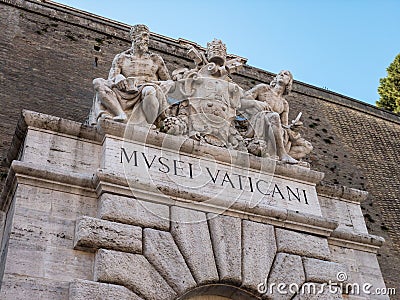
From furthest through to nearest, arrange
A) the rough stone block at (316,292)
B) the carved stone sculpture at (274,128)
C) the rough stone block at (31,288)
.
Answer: the carved stone sculpture at (274,128) → the rough stone block at (316,292) → the rough stone block at (31,288)

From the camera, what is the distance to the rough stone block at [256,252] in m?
6.40

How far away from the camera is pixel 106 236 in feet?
19.6

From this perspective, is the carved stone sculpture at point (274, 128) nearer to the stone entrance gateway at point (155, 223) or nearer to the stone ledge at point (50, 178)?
the stone entrance gateway at point (155, 223)

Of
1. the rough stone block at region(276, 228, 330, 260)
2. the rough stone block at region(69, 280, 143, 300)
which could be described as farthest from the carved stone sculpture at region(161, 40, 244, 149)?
the rough stone block at region(69, 280, 143, 300)

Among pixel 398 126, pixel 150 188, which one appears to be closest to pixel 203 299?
pixel 150 188

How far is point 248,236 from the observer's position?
6.70m

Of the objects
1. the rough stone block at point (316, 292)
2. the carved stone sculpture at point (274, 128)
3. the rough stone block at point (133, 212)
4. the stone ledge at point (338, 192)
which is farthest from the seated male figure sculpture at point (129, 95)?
the rough stone block at point (316, 292)

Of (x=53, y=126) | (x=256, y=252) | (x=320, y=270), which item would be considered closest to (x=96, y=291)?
(x=256, y=252)

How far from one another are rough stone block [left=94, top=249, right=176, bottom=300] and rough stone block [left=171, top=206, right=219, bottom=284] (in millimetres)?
383

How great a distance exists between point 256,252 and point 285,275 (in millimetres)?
387

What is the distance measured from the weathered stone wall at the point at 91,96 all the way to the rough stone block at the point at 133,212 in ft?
8.43

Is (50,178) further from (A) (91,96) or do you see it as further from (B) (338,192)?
(A) (91,96)

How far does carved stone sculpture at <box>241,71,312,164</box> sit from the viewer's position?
7.83 meters

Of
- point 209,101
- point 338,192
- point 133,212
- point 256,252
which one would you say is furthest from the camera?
point 338,192
